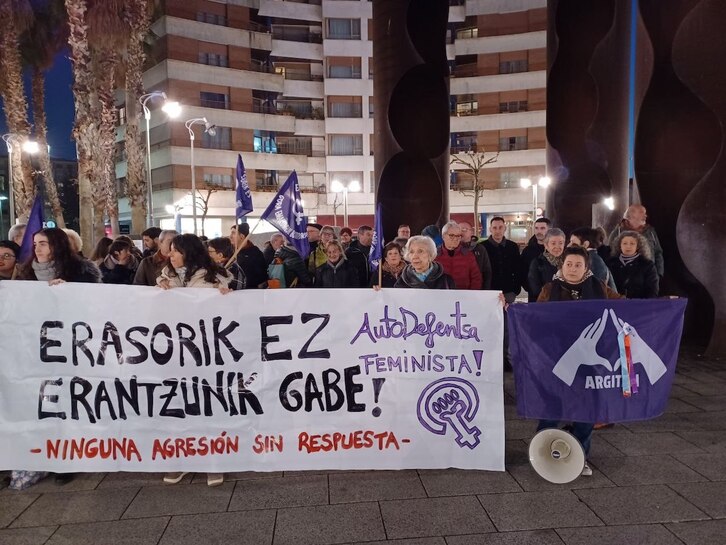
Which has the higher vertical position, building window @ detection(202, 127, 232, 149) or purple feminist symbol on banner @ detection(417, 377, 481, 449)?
building window @ detection(202, 127, 232, 149)

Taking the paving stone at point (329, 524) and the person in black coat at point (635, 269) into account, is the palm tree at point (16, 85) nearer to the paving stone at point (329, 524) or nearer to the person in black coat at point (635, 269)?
the person in black coat at point (635, 269)

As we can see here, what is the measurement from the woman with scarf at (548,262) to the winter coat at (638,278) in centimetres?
97

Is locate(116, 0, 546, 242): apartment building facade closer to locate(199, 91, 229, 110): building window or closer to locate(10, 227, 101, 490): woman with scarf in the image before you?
locate(199, 91, 229, 110): building window

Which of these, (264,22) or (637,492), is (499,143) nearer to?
(264,22)

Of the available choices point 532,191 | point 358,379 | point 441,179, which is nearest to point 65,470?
point 358,379

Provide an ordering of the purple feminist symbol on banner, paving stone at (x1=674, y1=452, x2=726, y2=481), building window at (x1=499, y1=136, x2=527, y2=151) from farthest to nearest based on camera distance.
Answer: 1. building window at (x1=499, y1=136, x2=527, y2=151)
2. the purple feminist symbol on banner
3. paving stone at (x1=674, y1=452, x2=726, y2=481)

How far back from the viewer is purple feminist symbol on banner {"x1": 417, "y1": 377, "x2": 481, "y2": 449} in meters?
4.16

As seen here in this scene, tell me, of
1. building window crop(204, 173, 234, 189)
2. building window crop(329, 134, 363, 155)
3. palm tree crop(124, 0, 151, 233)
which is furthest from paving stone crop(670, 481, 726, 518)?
building window crop(329, 134, 363, 155)

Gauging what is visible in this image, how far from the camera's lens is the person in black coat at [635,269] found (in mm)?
6074

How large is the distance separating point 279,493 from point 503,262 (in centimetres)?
446

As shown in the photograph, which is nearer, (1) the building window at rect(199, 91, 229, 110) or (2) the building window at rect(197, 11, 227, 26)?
(2) the building window at rect(197, 11, 227, 26)

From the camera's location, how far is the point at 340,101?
45.6m

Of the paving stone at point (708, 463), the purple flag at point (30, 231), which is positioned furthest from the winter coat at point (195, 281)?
the paving stone at point (708, 463)

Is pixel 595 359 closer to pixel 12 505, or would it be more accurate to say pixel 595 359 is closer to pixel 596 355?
pixel 596 355
